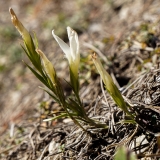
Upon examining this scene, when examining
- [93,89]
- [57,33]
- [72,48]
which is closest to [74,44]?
[72,48]

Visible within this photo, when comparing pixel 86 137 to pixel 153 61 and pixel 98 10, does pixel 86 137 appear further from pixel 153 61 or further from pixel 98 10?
pixel 98 10

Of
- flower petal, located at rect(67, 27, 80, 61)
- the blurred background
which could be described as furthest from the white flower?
the blurred background

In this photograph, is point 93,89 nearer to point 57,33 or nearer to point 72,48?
point 72,48

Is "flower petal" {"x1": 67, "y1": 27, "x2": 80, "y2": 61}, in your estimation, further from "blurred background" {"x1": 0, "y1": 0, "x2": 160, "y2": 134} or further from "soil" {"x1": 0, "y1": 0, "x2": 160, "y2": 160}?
"blurred background" {"x1": 0, "y1": 0, "x2": 160, "y2": 134}

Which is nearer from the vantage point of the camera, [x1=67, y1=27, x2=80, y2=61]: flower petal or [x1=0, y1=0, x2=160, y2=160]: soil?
[x1=67, y1=27, x2=80, y2=61]: flower petal

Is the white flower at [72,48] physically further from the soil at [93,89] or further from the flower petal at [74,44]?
the soil at [93,89]

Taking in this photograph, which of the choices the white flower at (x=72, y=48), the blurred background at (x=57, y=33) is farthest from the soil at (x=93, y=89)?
the white flower at (x=72, y=48)

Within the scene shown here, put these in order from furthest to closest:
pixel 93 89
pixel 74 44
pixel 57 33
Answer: pixel 57 33
pixel 93 89
pixel 74 44

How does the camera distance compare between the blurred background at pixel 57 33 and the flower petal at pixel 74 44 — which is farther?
the blurred background at pixel 57 33
